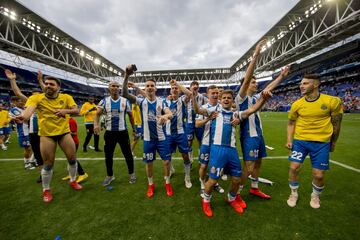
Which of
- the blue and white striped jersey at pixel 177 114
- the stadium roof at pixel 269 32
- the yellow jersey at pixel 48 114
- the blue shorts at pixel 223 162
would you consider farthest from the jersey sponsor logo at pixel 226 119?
the stadium roof at pixel 269 32

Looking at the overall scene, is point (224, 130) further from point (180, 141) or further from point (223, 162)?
point (180, 141)

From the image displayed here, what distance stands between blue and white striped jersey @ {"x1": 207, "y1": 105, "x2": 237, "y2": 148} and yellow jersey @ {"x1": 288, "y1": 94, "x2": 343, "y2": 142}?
4.39 feet

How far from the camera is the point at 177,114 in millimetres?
4012

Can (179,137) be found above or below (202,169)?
above

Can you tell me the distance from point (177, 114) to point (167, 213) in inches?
85.2

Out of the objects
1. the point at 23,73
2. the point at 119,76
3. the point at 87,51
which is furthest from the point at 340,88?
the point at 23,73

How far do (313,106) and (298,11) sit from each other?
24.3 m

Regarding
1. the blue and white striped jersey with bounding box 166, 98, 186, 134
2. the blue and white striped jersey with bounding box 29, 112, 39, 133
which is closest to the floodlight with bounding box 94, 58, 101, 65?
the blue and white striped jersey with bounding box 29, 112, 39, 133

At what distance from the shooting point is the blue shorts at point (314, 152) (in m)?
2.69

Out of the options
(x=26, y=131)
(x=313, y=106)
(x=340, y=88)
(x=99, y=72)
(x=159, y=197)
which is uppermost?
(x=99, y=72)

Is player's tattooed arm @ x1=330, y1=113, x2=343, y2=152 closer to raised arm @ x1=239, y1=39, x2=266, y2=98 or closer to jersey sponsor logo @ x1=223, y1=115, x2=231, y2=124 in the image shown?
raised arm @ x1=239, y1=39, x2=266, y2=98

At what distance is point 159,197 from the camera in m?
3.30

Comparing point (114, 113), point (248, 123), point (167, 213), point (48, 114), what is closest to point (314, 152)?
point (248, 123)

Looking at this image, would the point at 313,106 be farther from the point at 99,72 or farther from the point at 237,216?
the point at 99,72
